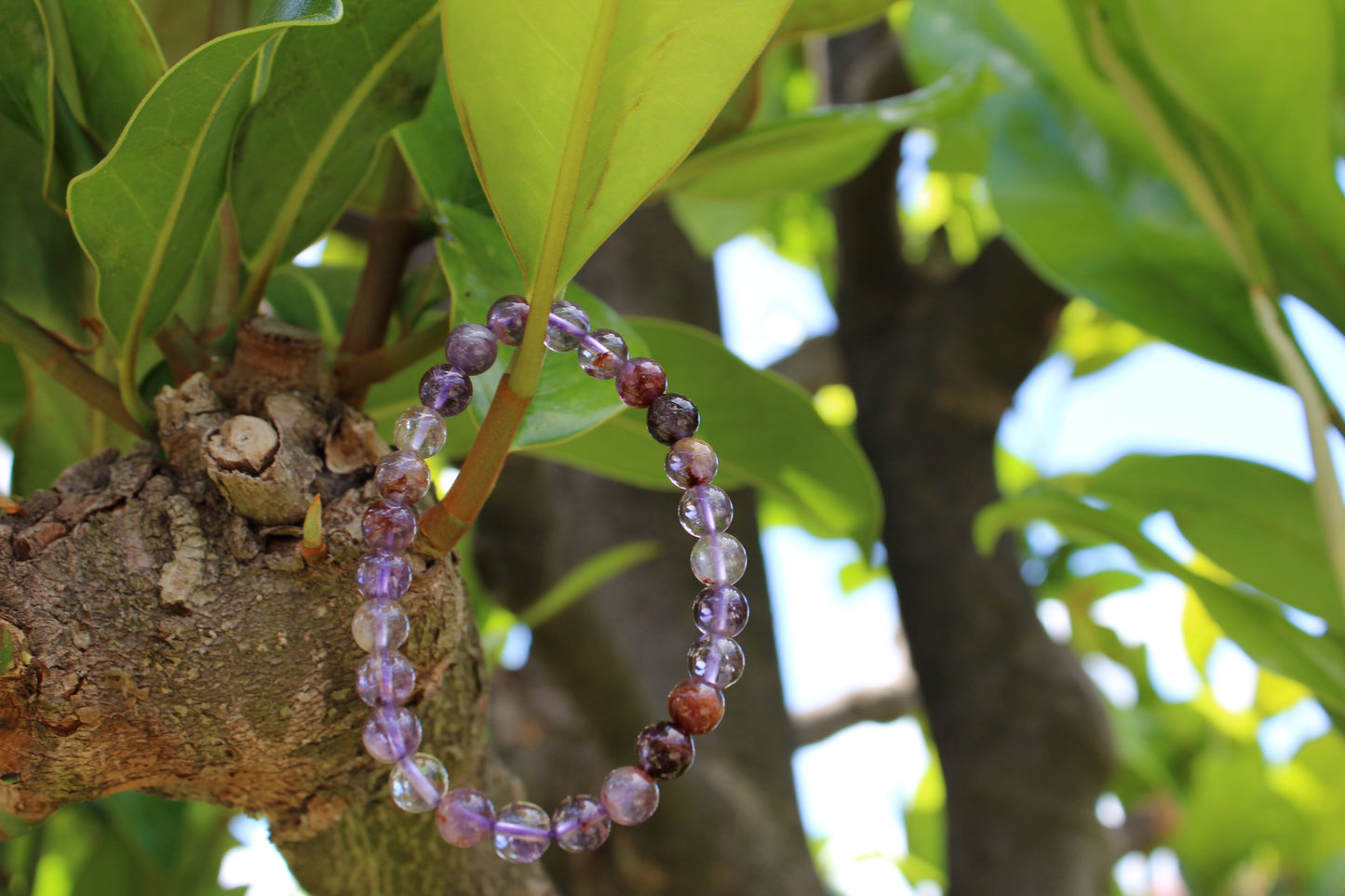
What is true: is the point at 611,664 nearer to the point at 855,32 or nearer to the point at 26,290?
the point at 26,290

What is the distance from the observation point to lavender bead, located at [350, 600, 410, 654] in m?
0.34

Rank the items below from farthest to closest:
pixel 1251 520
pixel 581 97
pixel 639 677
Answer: pixel 639 677 < pixel 1251 520 < pixel 581 97

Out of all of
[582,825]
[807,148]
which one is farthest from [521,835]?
[807,148]

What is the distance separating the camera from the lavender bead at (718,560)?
40cm

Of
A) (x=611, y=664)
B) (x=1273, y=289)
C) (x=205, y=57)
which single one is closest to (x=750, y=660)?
(x=611, y=664)

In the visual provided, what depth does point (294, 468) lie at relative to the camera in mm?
→ 366

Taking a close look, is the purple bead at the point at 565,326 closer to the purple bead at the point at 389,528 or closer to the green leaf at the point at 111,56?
the purple bead at the point at 389,528

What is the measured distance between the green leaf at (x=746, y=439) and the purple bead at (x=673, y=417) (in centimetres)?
13

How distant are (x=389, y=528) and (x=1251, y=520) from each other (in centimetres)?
59

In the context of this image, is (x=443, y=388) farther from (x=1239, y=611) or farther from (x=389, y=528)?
(x=1239, y=611)

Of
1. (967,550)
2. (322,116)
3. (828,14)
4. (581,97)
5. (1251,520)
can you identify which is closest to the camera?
(581,97)

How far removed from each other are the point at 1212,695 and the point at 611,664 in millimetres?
1180

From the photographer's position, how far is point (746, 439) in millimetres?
592

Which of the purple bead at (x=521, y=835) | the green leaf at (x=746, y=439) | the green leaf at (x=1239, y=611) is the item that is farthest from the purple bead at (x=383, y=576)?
the green leaf at (x=1239, y=611)
